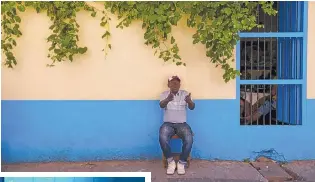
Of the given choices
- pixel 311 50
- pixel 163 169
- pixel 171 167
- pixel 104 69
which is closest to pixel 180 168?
pixel 171 167

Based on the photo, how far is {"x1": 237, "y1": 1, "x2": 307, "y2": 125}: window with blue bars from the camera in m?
6.07

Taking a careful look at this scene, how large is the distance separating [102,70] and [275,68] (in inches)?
92.3

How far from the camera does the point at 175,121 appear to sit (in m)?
5.69

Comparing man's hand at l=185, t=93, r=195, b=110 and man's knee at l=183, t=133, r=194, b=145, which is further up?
man's hand at l=185, t=93, r=195, b=110

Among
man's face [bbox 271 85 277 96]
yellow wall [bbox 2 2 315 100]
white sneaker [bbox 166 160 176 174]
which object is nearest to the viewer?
white sneaker [bbox 166 160 176 174]

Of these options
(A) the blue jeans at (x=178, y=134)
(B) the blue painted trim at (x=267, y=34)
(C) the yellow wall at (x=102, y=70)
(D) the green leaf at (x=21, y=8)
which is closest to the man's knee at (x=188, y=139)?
(A) the blue jeans at (x=178, y=134)

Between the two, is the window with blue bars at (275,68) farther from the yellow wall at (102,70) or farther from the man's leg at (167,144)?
the man's leg at (167,144)

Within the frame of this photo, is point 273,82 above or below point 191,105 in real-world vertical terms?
above

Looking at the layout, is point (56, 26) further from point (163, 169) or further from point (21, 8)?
point (163, 169)

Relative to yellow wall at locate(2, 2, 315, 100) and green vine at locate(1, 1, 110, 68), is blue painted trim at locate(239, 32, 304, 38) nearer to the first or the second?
yellow wall at locate(2, 2, 315, 100)

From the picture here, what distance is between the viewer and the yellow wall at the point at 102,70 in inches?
236

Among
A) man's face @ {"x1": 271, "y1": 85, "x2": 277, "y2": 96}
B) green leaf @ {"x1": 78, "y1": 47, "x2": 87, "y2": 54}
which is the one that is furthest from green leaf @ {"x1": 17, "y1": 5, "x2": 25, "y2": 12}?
man's face @ {"x1": 271, "y1": 85, "x2": 277, "y2": 96}

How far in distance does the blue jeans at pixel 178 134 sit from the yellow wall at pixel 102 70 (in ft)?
1.72

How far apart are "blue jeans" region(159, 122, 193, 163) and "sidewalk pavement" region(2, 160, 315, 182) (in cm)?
22
